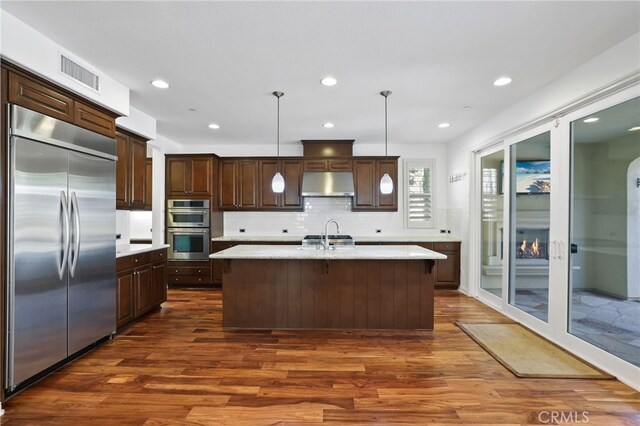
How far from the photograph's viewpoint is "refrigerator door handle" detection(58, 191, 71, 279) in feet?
8.51

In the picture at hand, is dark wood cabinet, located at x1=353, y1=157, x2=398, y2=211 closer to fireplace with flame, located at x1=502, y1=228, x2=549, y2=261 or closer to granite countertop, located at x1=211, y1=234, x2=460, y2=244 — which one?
granite countertop, located at x1=211, y1=234, x2=460, y2=244

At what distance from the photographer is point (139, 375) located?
8.66 ft

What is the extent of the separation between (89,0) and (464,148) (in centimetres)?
523

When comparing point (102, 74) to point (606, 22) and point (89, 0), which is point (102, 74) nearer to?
point (89, 0)

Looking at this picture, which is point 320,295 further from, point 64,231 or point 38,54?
point 38,54

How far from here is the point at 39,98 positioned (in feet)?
8.12

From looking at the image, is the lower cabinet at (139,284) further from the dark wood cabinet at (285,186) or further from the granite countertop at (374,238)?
the dark wood cabinet at (285,186)

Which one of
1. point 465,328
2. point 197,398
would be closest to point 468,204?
point 465,328

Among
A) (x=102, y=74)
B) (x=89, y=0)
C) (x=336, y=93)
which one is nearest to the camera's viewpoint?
(x=89, y=0)

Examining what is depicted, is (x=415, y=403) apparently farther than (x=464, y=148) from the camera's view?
No

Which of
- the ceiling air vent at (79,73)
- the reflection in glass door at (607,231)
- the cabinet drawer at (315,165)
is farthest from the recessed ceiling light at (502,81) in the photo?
the ceiling air vent at (79,73)

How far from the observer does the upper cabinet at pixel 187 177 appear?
5629 millimetres

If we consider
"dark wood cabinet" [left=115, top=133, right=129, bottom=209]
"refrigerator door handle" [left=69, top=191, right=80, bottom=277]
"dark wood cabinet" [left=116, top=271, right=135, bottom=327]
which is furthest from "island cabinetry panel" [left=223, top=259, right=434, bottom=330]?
"dark wood cabinet" [left=115, top=133, right=129, bottom=209]

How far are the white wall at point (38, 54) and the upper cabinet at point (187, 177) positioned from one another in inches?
100
